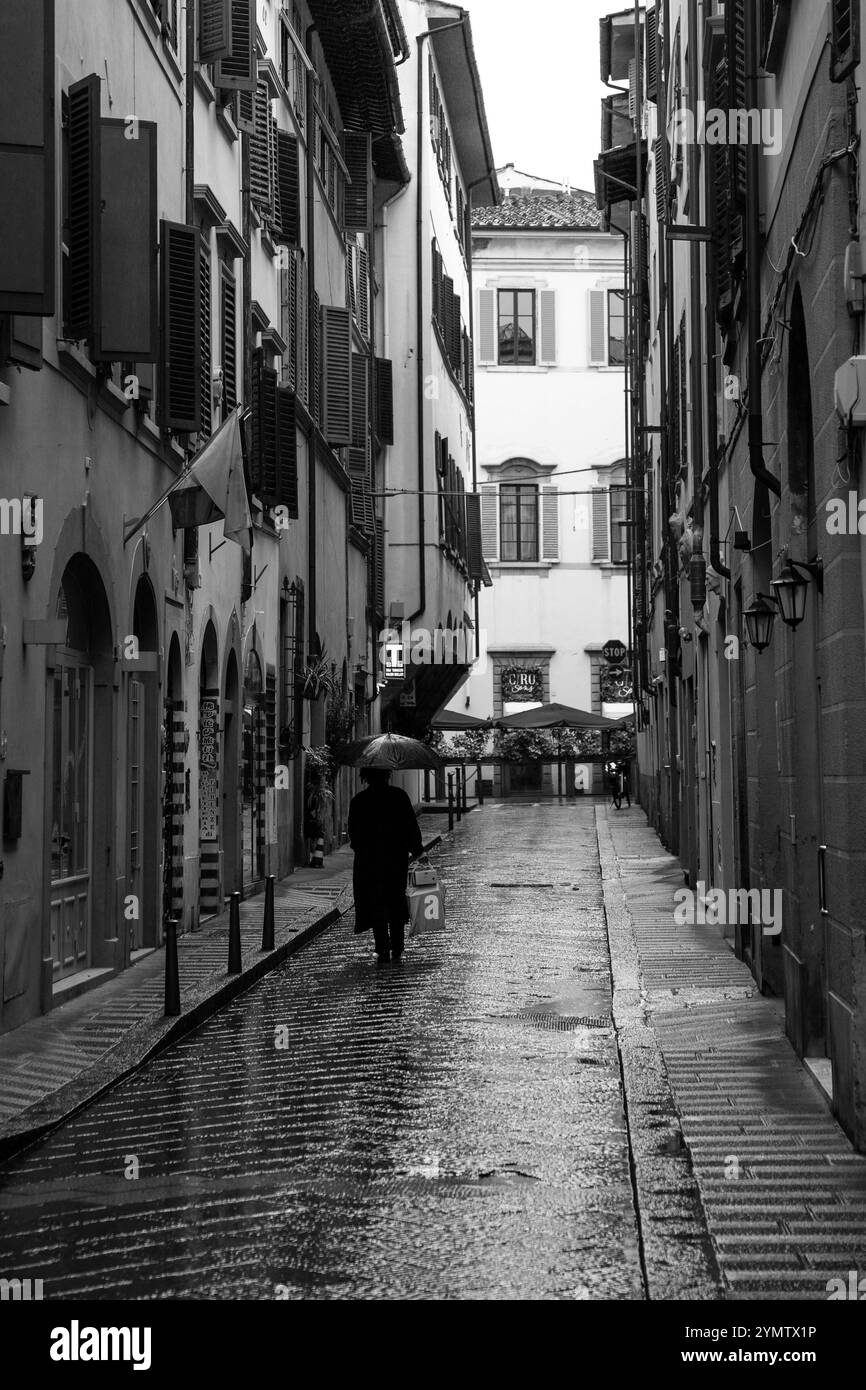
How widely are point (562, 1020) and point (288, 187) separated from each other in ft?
49.5

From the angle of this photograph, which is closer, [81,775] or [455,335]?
[81,775]

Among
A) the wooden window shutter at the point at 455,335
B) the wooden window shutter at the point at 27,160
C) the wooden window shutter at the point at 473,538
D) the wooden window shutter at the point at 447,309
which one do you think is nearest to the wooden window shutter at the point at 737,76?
the wooden window shutter at the point at 27,160

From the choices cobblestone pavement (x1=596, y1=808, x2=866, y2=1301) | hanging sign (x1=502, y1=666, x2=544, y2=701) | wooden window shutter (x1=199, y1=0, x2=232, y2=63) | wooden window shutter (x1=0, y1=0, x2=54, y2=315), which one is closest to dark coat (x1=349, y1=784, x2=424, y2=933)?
cobblestone pavement (x1=596, y1=808, x2=866, y2=1301)

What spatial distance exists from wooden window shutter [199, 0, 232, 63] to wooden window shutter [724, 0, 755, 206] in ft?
26.2

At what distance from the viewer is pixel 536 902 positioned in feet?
72.4

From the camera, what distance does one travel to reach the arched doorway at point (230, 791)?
21031 mm

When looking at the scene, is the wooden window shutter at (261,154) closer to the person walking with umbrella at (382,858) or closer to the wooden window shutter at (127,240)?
the wooden window shutter at (127,240)

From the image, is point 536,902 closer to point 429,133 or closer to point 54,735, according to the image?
point 54,735

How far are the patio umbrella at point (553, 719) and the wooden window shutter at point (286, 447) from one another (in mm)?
28770

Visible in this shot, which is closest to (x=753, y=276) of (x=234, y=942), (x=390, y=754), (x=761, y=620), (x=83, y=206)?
(x=761, y=620)

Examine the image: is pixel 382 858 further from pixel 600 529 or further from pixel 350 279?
pixel 600 529

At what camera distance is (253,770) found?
75.2ft
